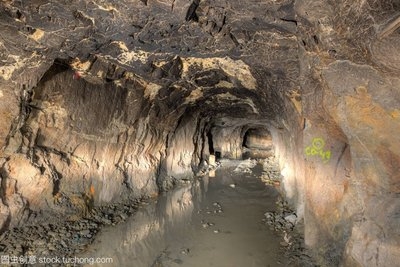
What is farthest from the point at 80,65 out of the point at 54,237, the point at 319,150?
the point at 319,150

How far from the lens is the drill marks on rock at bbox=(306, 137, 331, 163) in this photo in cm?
519

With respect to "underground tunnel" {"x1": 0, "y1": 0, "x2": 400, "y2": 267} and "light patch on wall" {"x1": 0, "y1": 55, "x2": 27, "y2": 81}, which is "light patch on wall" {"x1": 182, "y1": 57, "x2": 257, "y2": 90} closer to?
"underground tunnel" {"x1": 0, "y1": 0, "x2": 400, "y2": 267}

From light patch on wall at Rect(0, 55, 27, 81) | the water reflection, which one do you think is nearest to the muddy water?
the water reflection

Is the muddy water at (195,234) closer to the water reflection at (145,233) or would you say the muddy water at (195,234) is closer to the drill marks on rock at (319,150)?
the water reflection at (145,233)

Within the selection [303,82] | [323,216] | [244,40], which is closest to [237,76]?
[244,40]

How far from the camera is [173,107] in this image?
10.1 meters

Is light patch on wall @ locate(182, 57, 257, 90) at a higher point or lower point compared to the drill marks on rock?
higher

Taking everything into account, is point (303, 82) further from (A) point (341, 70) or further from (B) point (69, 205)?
(B) point (69, 205)

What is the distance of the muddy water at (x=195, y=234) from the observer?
18.4ft

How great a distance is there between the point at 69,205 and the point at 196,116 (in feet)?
23.7

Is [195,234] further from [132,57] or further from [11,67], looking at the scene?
[11,67]
